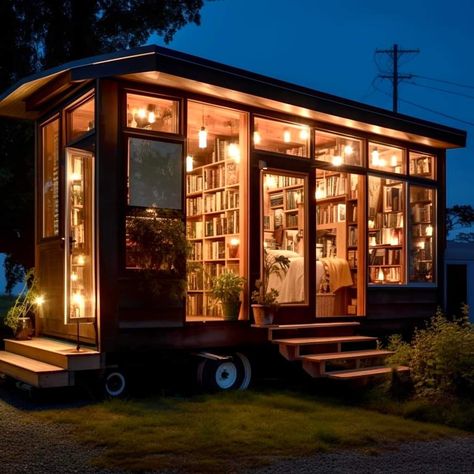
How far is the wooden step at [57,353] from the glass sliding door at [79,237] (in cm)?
35

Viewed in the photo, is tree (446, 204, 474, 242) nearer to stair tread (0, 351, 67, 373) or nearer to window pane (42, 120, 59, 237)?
window pane (42, 120, 59, 237)

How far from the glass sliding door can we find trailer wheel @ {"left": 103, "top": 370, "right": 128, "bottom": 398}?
601mm

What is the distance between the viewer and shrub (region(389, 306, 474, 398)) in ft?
25.3

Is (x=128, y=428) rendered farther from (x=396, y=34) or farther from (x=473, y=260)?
(x=396, y=34)

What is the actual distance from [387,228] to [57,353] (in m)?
5.56

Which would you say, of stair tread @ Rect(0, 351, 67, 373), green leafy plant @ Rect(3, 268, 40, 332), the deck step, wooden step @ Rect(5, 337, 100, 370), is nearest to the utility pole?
green leafy plant @ Rect(3, 268, 40, 332)

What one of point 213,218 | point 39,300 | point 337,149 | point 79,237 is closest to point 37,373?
point 79,237

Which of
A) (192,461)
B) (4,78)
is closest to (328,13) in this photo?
(4,78)

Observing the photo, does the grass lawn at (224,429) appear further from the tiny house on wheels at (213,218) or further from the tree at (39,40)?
the tree at (39,40)

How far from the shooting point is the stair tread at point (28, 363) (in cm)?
749

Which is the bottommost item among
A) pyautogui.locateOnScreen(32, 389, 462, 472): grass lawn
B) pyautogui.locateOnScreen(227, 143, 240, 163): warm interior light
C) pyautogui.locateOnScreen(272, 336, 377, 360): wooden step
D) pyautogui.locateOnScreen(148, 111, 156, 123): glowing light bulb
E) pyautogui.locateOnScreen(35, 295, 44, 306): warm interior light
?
pyautogui.locateOnScreen(32, 389, 462, 472): grass lawn

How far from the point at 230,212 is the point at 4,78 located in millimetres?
6638

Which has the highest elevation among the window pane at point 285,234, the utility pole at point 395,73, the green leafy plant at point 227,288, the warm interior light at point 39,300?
the utility pole at point 395,73

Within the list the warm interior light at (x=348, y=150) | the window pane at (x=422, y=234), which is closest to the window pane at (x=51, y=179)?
the warm interior light at (x=348, y=150)
